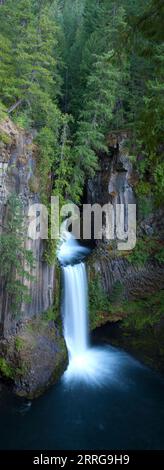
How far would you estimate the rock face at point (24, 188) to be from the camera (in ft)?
34.5

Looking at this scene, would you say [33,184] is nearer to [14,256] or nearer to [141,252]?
[14,256]

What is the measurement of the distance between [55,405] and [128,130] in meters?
10.7

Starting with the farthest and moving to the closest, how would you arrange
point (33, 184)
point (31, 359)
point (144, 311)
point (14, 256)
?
point (144, 311) → point (33, 184) → point (31, 359) → point (14, 256)

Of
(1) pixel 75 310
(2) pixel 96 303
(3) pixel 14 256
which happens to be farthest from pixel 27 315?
(2) pixel 96 303

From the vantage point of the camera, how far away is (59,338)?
11844 millimetres

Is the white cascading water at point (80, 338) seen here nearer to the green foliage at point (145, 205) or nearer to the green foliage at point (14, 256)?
the green foliage at point (14, 256)

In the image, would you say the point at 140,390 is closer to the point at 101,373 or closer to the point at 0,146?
the point at 101,373

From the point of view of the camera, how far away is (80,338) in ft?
43.0

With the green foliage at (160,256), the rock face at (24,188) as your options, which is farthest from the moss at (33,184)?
the green foliage at (160,256)

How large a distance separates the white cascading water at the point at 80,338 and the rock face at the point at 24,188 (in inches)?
41.7

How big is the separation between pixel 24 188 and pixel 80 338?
233 inches

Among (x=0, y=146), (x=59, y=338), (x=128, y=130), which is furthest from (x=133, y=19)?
(x=128, y=130)

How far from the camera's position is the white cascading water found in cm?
1182

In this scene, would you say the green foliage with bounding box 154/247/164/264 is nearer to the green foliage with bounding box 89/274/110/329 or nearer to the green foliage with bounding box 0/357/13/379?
the green foliage with bounding box 89/274/110/329
